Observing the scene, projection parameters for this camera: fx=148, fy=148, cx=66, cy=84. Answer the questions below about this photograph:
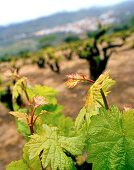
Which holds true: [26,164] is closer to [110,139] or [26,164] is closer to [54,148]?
[54,148]

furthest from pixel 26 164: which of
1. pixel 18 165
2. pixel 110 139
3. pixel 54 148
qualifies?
pixel 110 139

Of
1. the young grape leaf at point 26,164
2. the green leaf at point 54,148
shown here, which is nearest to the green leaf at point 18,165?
the young grape leaf at point 26,164

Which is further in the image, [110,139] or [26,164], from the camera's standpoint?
[26,164]

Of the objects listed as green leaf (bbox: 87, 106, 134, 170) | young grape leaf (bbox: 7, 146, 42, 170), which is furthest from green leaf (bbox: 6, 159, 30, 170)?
green leaf (bbox: 87, 106, 134, 170)

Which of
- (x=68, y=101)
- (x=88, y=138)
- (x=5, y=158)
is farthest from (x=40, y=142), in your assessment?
(x=68, y=101)

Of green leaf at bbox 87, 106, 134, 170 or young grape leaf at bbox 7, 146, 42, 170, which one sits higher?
green leaf at bbox 87, 106, 134, 170

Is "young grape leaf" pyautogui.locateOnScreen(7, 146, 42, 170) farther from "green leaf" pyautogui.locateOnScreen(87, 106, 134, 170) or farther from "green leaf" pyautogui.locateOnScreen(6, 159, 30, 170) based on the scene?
"green leaf" pyautogui.locateOnScreen(87, 106, 134, 170)

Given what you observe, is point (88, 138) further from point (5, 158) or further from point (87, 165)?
→ point (5, 158)
